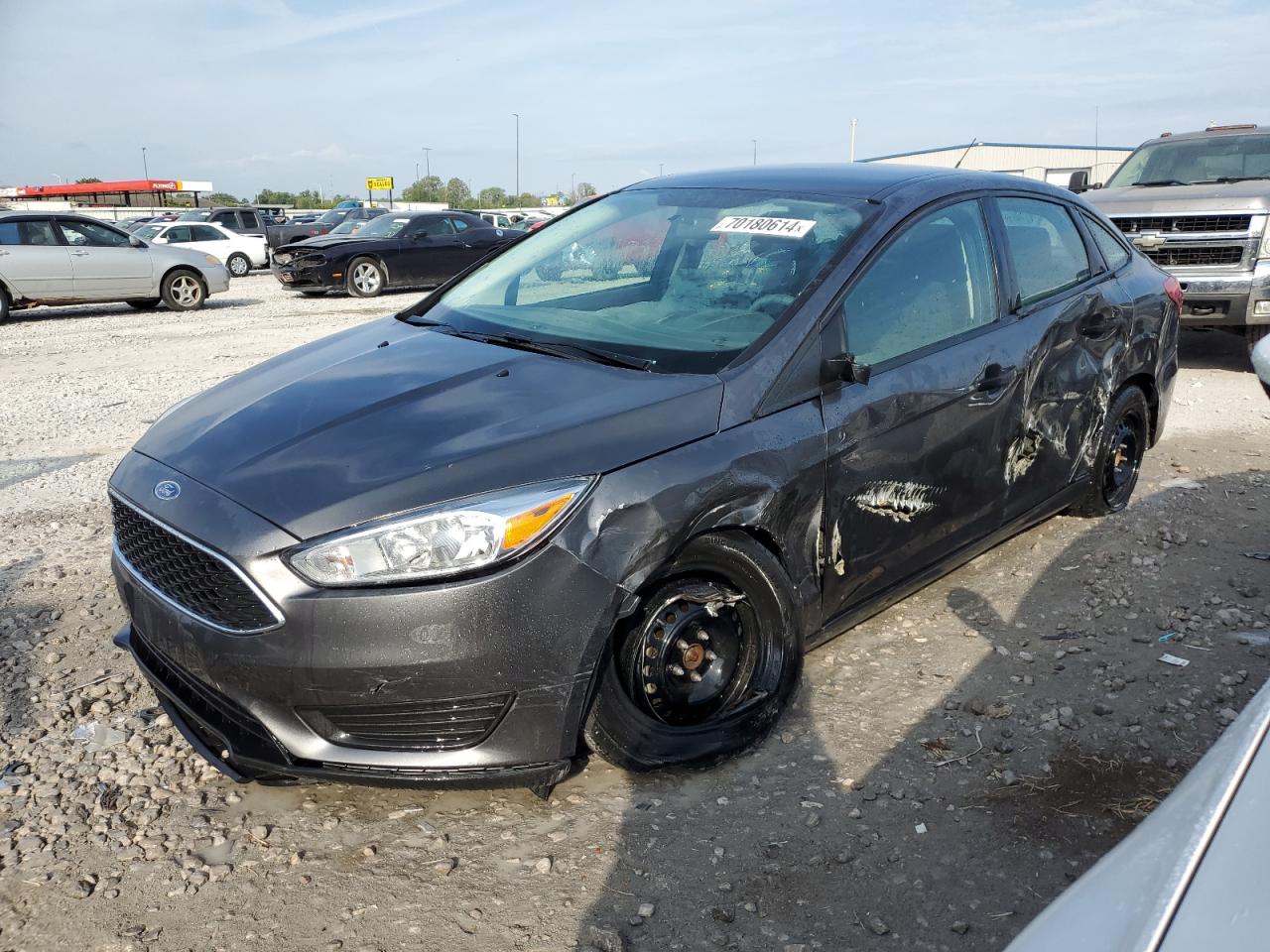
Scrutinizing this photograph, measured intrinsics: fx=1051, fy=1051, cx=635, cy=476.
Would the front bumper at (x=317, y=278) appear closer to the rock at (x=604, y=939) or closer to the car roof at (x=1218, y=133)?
the car roof at (x=1218, y=133)

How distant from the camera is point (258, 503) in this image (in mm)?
2613

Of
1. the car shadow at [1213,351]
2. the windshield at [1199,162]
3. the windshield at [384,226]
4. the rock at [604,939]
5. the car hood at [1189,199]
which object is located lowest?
the rock at [604,939]

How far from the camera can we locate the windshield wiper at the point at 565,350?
322 cm

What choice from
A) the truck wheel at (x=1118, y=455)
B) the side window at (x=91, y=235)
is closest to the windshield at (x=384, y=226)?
the side window at (x=91, y=235)

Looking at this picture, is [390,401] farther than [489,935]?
Yes

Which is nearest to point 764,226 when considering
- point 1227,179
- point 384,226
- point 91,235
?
point 1227,179

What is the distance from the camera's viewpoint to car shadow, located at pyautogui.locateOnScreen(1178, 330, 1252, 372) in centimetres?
953

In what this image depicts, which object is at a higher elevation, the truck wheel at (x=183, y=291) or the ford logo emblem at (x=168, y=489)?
the ford logo emblem at (x=168, y=489)

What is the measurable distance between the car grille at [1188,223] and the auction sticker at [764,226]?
6.68 m

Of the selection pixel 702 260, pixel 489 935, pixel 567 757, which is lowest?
pixel 489 935

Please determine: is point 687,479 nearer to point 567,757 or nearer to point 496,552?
point 496,552

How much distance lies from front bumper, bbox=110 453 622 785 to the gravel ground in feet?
0.93

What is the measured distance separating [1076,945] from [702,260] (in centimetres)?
285

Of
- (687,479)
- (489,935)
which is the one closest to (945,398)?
(687,479)
